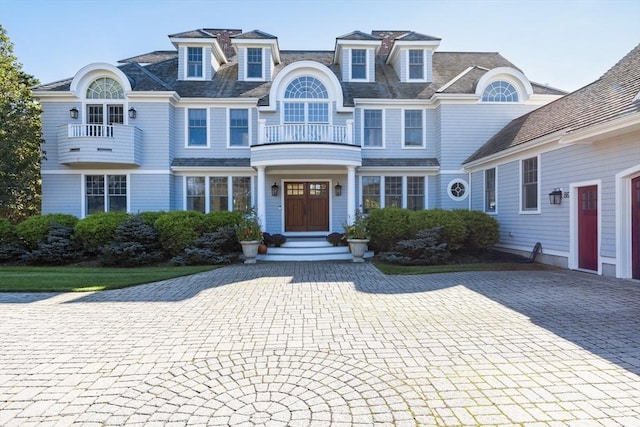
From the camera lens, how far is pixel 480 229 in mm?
13266

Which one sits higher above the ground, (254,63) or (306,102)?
(254,63)

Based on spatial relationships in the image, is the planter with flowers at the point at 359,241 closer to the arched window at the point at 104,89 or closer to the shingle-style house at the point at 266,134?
the shingle-style house at the point at 266,134

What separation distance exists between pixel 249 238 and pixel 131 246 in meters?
3.99

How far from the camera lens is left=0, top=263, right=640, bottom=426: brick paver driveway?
126 inches

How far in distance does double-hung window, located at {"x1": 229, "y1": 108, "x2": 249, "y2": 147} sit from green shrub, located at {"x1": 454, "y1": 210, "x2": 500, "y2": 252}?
396 inches

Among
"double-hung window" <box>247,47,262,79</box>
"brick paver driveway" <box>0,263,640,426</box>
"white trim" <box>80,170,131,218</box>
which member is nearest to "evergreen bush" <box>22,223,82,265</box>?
"white trim" <box>80,170,131,218</box>

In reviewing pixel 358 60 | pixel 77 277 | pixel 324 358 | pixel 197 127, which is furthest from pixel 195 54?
pixel 324 358

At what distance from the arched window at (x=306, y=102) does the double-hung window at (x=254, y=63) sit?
284 cm

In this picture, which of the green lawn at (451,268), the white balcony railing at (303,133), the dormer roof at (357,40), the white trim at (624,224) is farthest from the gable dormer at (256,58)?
the white trim at (624,224)

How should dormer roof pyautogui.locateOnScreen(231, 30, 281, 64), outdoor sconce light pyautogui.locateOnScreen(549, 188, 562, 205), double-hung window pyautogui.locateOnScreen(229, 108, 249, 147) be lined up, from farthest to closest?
dormer roof pyautogui.locateOnScreen(231, 30, 281, 64), double-hung window pyautogui.locateOnScreen(229, 108, 249, 147), outdoor sconce light pyautogui.locateOnScreen(549, 188, 562, 205)

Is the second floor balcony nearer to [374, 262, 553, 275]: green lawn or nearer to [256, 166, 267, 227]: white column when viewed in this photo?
[256, 166, 267, 227]: white column

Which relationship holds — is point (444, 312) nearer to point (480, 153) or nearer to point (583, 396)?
point (583, 396)

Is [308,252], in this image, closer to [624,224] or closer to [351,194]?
[351,194]

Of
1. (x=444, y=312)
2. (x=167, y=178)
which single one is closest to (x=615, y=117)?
(x=444, y=312)
